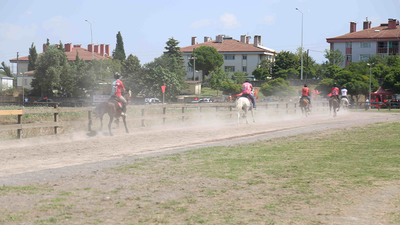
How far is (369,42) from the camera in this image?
103m

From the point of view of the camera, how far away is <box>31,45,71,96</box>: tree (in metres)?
84.4

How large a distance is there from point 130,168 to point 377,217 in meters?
5.21

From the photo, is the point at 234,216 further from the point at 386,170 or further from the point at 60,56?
the point at 60,56

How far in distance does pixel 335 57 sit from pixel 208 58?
31.8 metres

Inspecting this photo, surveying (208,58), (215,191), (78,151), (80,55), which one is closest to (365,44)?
(208,58)

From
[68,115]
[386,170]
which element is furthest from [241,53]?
[386,170]

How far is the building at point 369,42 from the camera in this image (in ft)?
329

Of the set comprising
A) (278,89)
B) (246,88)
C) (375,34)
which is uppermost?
(375,34)

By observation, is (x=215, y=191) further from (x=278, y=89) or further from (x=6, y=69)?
(x=6, y=69)

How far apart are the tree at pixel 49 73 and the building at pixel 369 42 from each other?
6476cm

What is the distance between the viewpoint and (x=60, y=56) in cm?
9081

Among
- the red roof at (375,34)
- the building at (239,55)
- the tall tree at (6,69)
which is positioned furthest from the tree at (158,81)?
the tall tree at (6,69)

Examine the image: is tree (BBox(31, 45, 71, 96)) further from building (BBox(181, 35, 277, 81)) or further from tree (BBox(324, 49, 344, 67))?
tree (BBox(324, 49, 344, 67))

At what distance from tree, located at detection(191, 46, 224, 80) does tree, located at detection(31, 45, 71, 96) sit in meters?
38.8
